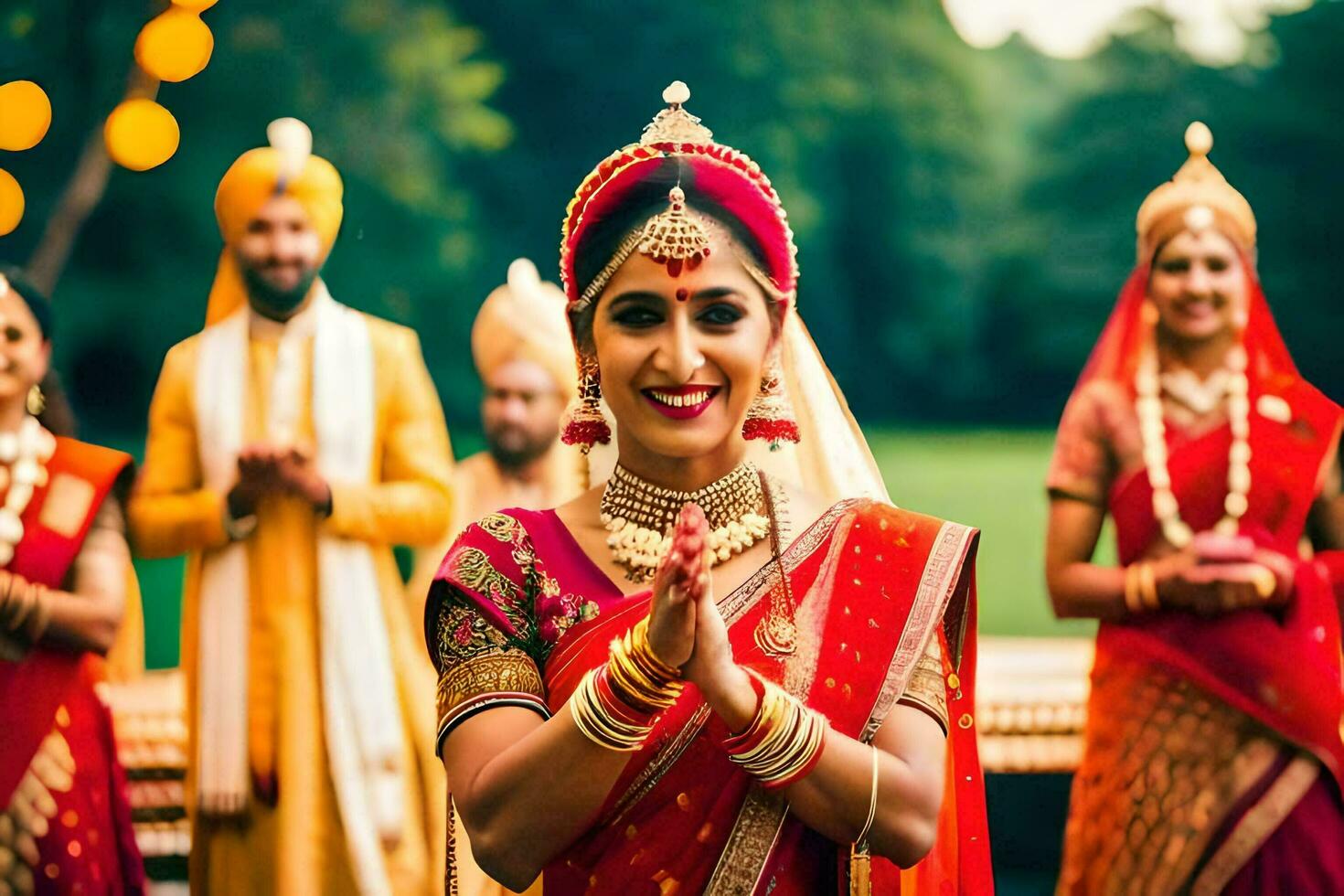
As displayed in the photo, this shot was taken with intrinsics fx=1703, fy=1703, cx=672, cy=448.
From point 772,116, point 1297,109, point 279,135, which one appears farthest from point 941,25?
point 279,135

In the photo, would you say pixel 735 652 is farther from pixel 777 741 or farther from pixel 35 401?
pixel 35 401

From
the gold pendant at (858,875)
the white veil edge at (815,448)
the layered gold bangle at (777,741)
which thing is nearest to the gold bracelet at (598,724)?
the layered gold bangle at (777,741)

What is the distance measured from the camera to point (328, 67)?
4227mm

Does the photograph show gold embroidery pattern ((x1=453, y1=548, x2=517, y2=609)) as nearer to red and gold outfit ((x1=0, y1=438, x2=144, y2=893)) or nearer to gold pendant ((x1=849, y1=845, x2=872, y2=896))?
gold pendant ((x1=849, y1=845, x2=872, y2=896))

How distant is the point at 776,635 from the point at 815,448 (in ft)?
2.05

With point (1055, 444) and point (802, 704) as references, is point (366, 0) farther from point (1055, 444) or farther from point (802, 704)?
point (802, 704)

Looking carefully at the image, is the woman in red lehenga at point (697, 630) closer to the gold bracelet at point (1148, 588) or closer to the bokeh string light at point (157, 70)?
the gold bracelet at point (1148, 588)

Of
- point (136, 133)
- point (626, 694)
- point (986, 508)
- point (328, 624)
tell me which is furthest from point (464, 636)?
point (136, 133)

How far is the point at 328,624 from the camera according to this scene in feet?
12.6

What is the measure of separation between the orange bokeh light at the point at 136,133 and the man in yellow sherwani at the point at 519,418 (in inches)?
37.3

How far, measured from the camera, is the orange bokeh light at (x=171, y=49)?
4234 millimetres

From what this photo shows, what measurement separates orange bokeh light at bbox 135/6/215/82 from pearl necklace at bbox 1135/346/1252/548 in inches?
94.5

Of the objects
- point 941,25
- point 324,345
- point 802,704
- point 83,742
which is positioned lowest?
point 83,742

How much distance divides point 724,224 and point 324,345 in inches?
A: 71.6
